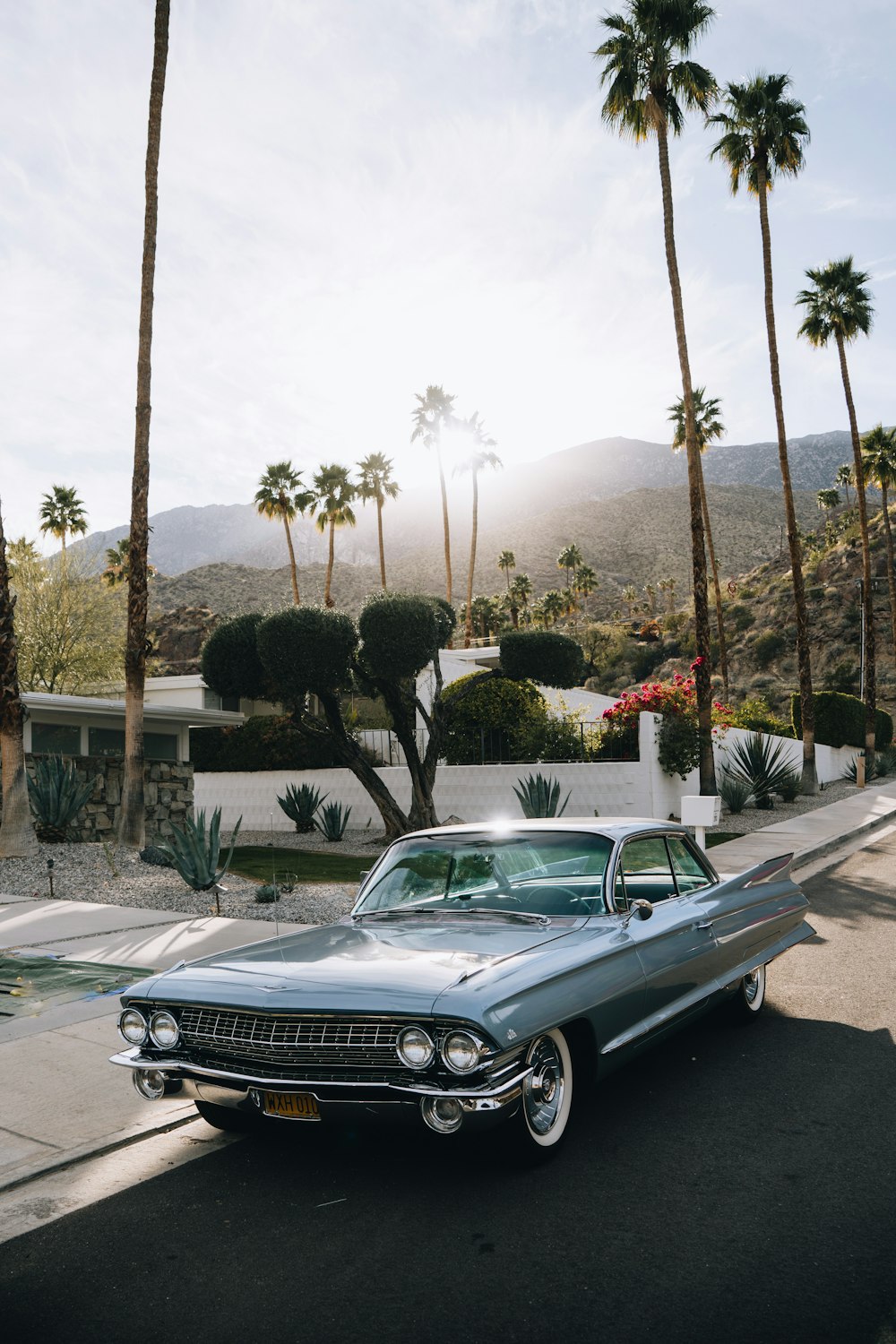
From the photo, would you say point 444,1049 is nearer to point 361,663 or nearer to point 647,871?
point 647,871

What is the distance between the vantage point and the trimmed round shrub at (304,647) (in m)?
16.9

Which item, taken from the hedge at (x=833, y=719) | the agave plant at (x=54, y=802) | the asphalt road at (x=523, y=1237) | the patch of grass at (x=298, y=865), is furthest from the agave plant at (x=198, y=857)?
the hedge at (x=833, y=719)

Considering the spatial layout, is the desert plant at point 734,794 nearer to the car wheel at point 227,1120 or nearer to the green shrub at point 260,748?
the green shrub at point 260,748

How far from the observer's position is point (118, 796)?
1978cm

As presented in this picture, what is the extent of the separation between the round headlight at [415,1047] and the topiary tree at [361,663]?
1322cm

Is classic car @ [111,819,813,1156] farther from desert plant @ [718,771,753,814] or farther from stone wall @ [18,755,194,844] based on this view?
desert plant @ [718,771,753,814]

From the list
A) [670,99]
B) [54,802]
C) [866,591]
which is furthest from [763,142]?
[54,802]

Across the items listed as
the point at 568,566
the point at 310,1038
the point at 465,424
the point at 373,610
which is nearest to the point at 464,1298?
the point at 310,1038

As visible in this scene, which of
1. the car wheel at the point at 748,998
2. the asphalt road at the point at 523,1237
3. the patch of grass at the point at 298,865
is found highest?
the car wheel at the point at 748,998

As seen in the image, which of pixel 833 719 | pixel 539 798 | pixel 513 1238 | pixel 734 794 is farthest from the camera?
pixel 833 719

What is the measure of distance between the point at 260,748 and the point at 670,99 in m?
17.8

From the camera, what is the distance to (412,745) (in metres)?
19.3

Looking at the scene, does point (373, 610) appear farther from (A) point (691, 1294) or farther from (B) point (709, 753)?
(A) point (691, 1294)

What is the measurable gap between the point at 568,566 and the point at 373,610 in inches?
2463
